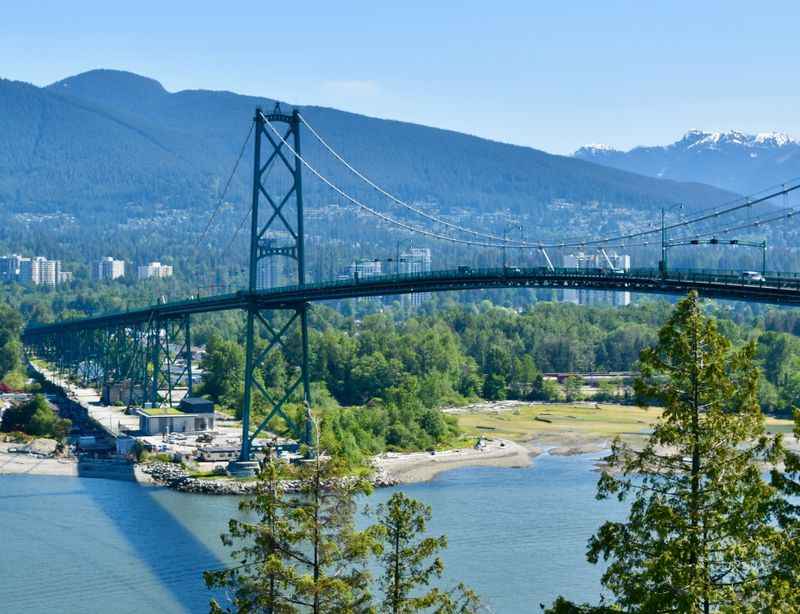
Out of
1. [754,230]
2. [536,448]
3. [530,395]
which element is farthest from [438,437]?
[754,230]

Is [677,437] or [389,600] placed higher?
[677,437]

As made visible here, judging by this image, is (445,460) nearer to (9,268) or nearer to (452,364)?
(452,364)

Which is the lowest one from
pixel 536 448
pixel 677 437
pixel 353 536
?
pixel 536 448

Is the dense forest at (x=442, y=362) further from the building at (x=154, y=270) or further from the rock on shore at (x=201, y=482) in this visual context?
the building at (x=154, y=270)

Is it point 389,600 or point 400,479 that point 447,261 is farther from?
point 389,600

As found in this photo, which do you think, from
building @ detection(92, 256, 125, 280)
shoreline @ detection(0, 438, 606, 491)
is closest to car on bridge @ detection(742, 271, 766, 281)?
shoreline @ detection(0, 438, 606, 491)

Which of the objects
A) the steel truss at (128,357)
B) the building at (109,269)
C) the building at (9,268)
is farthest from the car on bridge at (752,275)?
the building at (109,269)
